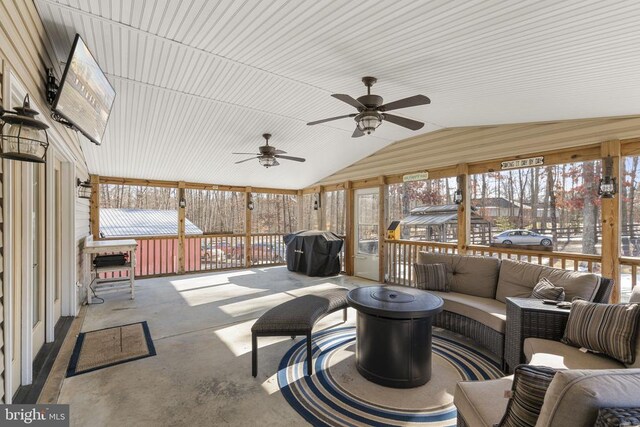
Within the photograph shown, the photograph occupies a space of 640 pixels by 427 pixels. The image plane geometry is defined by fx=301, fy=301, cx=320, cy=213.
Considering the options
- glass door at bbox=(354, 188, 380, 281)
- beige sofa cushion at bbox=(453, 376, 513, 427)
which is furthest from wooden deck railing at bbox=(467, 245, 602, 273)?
beige sofa cushion at bbox=(453, 376, 513, 427)

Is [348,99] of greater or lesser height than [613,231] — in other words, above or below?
above

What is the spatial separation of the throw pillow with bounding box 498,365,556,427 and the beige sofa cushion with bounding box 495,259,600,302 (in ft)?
7.25

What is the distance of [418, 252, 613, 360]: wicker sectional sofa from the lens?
2.88m

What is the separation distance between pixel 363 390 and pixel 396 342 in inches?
19.0

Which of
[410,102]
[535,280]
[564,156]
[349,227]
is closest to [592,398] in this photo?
[410,102]

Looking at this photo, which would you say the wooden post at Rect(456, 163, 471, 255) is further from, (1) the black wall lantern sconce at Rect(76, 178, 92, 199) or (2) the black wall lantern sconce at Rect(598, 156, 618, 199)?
(1) the black wall lantern sconce at Rect(76, 178, 92, 199)

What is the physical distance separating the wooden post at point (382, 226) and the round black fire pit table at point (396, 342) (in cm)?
384

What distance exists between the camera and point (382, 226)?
6.64 meters

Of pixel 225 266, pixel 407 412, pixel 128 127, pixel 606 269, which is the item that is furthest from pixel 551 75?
pixel 225 266

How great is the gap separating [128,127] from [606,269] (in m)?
6.83

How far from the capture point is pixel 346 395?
2.46 m

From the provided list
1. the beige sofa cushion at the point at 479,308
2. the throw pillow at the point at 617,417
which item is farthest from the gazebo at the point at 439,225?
the throw pillow at the point at 617,417

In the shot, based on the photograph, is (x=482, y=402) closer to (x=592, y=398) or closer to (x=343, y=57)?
(x=592, y=398)

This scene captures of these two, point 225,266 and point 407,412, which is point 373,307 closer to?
point 407,412
